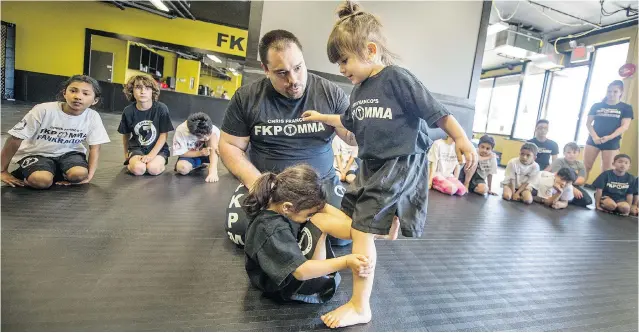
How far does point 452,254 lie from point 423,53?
257cm

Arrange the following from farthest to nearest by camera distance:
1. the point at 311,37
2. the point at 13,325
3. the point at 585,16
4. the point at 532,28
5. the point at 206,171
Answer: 1. the point at 532,28
2. the point at 585,16
3. the point at 311,37
4. the point at 206,171
5. the point at 13,325

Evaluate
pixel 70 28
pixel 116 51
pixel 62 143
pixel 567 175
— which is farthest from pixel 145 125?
pixel 116 51

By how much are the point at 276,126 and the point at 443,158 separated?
247cm

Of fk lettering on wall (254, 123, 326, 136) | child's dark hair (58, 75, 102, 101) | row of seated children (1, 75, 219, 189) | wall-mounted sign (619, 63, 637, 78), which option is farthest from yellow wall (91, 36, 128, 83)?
wall-mounted sign (619, 63, 637, 78)

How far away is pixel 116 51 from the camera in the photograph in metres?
8.48

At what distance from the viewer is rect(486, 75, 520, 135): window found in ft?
27.5

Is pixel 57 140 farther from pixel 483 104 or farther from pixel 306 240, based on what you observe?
pixel 483 104

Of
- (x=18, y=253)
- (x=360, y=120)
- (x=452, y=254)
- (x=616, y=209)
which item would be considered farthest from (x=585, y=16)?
(x=18, y=253)

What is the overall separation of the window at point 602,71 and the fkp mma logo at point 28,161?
699 centimetres

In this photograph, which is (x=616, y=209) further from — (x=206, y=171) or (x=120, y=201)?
(x=120, y=201)

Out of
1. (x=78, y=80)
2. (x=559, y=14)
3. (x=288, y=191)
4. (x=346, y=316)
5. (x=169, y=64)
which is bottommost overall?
(x=346, y=316)

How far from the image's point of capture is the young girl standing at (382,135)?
3.30ft

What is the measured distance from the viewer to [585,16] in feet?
17.8

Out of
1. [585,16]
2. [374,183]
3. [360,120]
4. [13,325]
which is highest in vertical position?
[585,16]
